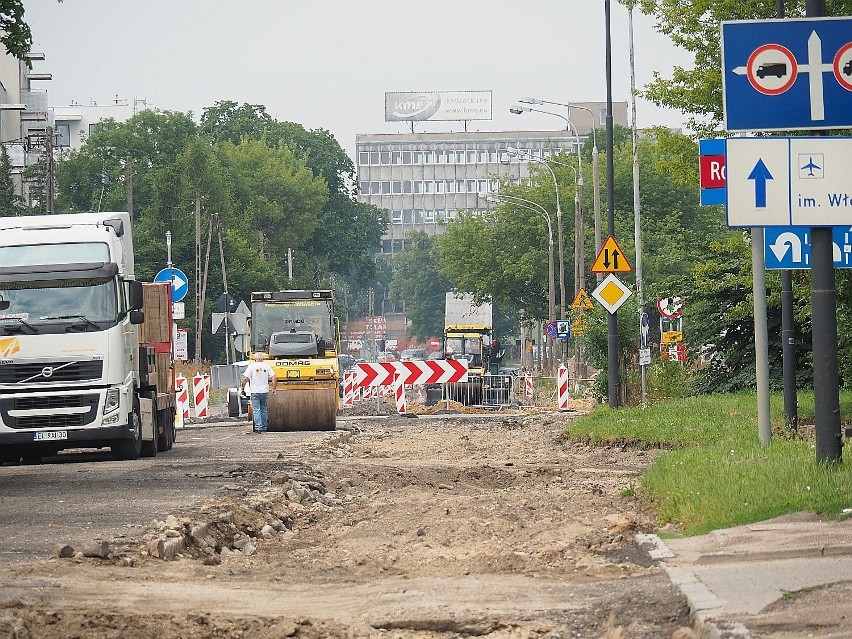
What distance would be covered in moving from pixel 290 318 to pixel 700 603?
31756mm

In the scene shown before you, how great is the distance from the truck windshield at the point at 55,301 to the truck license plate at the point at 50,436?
5.53ft

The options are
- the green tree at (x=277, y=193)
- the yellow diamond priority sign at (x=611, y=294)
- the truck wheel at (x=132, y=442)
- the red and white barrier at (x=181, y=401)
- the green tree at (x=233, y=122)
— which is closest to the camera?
the truck wheel at (x=132, y=442)

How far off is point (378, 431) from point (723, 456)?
719 inches

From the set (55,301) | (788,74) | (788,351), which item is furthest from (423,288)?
(788,74)

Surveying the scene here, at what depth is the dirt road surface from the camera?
28.9 ft

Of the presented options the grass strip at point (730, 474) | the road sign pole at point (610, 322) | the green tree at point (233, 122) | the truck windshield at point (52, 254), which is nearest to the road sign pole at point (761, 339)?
the grass strip at point (730, 474)

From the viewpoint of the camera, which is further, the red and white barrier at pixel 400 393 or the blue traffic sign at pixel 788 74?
the red and white barrier at pixel 400 393

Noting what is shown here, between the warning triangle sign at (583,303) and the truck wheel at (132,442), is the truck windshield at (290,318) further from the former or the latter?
the truck wheel at (132,442)

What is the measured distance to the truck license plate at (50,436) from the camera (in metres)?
23.7

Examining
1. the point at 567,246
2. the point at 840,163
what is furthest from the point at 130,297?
the point at 567,246

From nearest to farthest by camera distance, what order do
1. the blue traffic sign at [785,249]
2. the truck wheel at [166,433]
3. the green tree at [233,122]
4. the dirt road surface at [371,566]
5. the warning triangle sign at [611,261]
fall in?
1. the dirt road surface at [371,566]
2. the blue traffic sign at [785,249]
3. the truck wheel at [166,433]
4. the warning triangle sign at [611,261]
5. the green tree at [233,122]

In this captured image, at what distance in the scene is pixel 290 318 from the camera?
39.9m

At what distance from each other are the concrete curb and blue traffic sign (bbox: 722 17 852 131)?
4.54m

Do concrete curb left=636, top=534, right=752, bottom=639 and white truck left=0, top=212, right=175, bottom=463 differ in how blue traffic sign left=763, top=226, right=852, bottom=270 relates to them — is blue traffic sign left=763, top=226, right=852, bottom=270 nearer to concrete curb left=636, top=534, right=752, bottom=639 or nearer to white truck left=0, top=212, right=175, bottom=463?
concrete curb left=636, top=534, right=752, bottom=639
